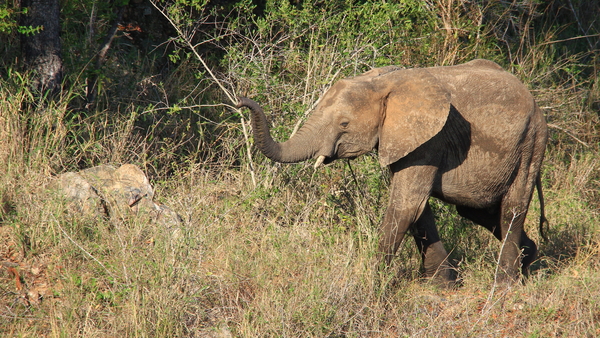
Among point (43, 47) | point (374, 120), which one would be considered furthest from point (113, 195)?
point (374, 120)

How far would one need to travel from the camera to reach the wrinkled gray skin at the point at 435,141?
204 inches

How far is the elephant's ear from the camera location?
516 centimetres

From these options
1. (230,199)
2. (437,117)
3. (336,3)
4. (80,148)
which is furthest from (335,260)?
(336,3)

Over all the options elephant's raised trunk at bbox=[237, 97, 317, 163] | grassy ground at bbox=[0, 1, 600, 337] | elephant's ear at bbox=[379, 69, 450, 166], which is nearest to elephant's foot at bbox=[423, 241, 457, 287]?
grassy ground at bbox=[0, 1, 600, 337]

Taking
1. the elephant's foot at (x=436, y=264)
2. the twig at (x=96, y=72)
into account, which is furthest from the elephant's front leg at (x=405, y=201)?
the twig at (x=96, y=72)

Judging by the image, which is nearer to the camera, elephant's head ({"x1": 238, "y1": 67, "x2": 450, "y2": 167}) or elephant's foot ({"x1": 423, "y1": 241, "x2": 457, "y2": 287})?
elephant's head ({"x1": 238, "y1": 67, "x2": 450, "y2": 167})

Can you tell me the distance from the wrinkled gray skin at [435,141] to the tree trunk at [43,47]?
10.2ft

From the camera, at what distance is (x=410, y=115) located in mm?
5195

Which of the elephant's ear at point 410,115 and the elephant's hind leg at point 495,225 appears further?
the elephant's hind leg at point 495,225

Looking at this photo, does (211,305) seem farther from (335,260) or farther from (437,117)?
(437,117)

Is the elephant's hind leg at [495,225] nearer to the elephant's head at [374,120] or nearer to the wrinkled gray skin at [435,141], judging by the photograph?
the wrinkled gray skin at [435,141]

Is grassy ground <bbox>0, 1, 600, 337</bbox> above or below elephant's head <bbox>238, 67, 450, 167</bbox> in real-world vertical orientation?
below

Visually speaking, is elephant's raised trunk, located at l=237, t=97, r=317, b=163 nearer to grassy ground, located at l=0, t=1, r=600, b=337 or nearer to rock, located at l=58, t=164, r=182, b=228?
grassy ground, located at l=0, t=1, r=600, b=337

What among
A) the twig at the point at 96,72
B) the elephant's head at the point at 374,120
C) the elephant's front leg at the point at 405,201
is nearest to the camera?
the elephant's head at the point at 374,120
